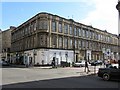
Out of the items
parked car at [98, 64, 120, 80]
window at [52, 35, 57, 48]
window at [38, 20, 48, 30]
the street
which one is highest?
window at [38, 20, 48, 30]

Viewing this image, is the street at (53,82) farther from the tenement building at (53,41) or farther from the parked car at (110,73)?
the tenement building at (53,41)

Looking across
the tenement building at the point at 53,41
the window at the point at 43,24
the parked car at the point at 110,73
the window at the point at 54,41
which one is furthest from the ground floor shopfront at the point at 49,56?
the parked car at the point at 110,73

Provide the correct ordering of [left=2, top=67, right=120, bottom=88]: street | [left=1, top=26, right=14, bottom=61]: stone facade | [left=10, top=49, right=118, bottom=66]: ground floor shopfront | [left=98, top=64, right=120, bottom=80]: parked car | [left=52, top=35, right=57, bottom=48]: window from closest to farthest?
1. [left=2, top=67, right=120, bottom=88]: street
2. [left=98, top=64, right=120, bottom=80]: parked car
3. [left=10, top=49, right=118, bottom=66]: ground floor shopfront
4. [left=52, top=35, right=57, bottom=48]: window
5. [left=1, top=26, right=14, bottom=61]: stone facade

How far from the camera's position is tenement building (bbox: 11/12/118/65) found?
5006cm

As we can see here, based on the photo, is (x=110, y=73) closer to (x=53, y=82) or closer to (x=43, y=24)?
(x=53, y=82)

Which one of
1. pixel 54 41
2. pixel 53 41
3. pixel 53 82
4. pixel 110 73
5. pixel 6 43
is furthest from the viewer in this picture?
pixel 6 43

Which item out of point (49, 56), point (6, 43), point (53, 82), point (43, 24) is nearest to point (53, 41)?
point (49, 56)

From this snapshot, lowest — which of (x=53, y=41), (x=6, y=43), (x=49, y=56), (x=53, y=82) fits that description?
(x=53, y=82)

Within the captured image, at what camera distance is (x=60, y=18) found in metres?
53.7

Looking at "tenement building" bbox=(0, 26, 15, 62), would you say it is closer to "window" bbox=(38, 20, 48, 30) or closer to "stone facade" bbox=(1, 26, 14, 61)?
"stone facade" bbox=(1, 26, 14, 61)

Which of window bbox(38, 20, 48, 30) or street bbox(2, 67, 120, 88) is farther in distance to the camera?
window bbox(38, 20, 48, 30)

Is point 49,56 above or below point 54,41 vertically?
below

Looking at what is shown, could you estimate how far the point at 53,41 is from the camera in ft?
170

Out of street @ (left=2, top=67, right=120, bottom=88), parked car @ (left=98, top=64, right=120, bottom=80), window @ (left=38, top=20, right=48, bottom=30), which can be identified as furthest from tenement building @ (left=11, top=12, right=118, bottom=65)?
parked car @ (left=98, top=64, right=120, bottom=80)
